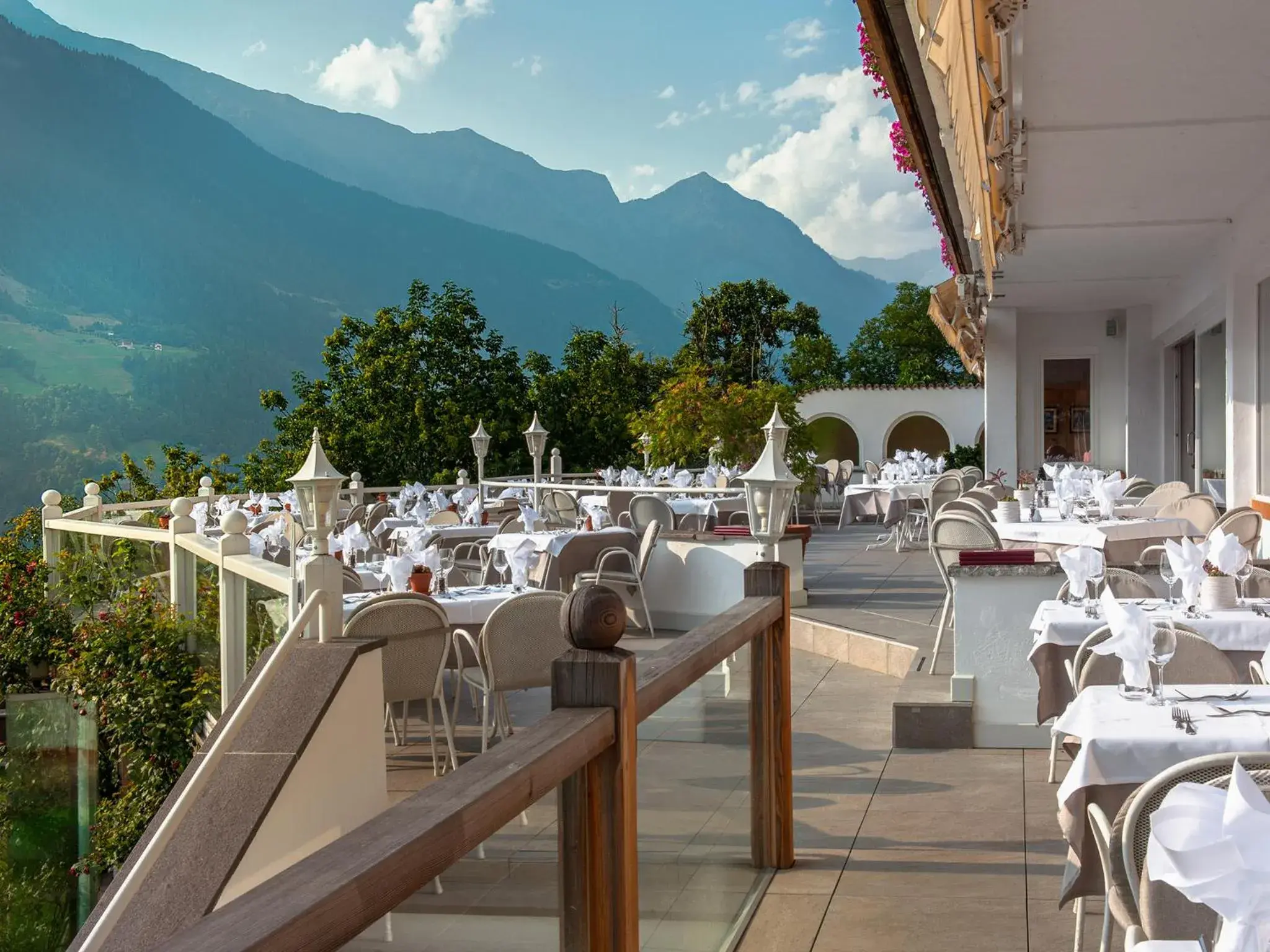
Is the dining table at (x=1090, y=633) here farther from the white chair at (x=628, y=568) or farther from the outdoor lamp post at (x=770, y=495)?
the white chair at (x=628, y=568)

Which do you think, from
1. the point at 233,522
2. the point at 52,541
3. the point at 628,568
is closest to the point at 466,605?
the point at 233,522

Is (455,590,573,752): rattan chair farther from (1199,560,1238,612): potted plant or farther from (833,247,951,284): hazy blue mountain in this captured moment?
(833,247,951,284): hazy blue mountain

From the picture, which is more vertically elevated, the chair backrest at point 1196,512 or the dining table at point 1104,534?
the chair backrest at point 1196,512

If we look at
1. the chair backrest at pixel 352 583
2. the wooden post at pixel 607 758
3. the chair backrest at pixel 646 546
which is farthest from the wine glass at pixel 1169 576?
the chair backrest at pixel 352 583

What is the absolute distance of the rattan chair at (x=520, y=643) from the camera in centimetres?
529

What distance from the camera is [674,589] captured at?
921cm

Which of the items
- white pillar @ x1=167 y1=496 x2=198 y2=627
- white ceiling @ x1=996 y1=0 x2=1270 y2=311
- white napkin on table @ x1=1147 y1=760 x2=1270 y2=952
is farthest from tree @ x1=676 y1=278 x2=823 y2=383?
white napkin on table @ x1=1147 y1=760 x2=1270 y2=952

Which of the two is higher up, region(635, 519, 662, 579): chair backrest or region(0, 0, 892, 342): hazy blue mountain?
region(0, 0, 892, 342): hazy blue mountain

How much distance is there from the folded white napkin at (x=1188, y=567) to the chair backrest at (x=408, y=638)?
284 centimetres

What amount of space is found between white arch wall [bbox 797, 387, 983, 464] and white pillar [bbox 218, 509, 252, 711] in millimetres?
18346

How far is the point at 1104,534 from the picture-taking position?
7520mm

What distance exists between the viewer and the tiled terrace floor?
1.65 metres

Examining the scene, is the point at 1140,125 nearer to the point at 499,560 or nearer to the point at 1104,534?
the point at 1104,534

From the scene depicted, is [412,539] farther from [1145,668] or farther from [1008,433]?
[1008,433]
